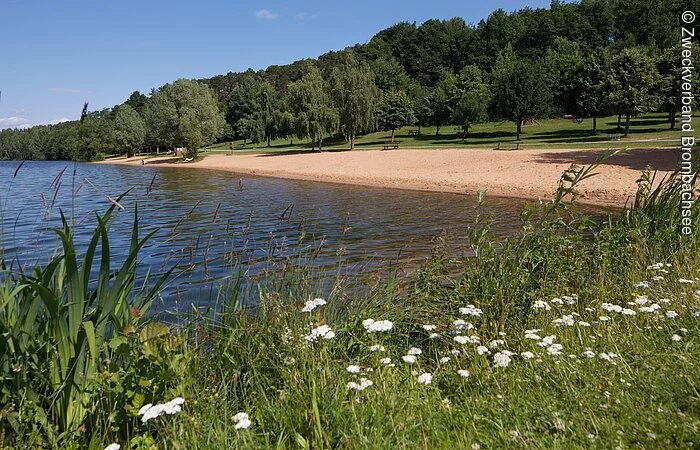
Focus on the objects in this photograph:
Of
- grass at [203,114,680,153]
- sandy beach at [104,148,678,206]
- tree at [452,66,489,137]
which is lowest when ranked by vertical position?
sandy beach at [104,148,678,206]

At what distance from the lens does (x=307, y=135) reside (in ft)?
165

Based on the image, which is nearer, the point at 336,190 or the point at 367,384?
the point at 367,384

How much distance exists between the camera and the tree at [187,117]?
57.2 metres

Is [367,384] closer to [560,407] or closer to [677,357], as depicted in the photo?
[560,407]

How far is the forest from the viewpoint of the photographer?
147 ft

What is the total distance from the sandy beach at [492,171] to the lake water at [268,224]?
1.87 metres

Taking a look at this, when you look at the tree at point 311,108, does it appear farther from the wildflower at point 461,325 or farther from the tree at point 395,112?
the wildflower at point 461,325

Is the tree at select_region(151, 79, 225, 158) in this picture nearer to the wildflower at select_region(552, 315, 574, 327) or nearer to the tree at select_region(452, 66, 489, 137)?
the tree at select_region(452, 66, 489, 137)

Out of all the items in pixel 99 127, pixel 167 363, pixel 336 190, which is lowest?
pixel 336 190

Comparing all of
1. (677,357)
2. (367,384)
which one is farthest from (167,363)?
(677,357)

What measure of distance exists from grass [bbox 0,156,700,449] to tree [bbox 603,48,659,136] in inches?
1626

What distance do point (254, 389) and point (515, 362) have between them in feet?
5.57

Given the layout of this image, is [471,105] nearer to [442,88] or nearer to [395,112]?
[395,112]

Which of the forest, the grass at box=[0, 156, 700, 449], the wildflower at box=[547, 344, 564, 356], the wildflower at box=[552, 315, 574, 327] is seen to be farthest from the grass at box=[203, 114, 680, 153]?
the wildflower at box=[547, 344, 564, 356]
